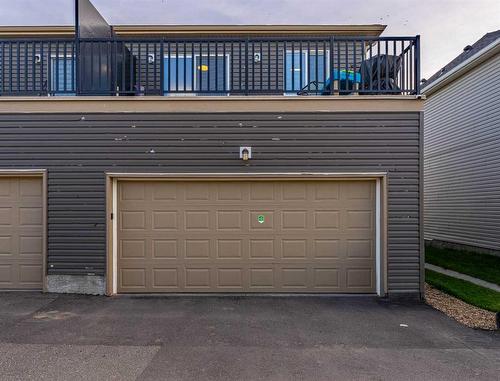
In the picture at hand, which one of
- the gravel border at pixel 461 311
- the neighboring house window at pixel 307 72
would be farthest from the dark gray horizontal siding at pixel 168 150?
the gravel border at pixel 461 311

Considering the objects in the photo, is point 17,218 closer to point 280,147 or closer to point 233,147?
point 233,147

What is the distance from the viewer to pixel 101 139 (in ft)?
19.7

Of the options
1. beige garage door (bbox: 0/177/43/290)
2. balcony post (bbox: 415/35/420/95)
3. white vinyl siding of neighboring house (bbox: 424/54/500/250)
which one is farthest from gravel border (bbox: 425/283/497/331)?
beige garage door (bbox: 0/177/43/290)

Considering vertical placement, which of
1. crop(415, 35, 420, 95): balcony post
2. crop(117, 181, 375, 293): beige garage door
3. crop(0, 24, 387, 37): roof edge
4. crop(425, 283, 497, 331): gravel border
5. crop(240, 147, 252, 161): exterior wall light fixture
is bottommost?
crop(425, 283, 497, 331): gravel border

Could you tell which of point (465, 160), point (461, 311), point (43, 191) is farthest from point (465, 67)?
point (43, 191)

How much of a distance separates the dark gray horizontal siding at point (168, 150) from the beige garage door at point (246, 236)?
369 mm

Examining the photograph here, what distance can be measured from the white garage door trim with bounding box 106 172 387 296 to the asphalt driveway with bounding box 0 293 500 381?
44 cm

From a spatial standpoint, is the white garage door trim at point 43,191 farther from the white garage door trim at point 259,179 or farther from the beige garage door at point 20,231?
the white garage door trim at point 259,179

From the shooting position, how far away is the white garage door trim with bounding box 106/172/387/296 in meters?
5.95

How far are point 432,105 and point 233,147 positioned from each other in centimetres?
1030

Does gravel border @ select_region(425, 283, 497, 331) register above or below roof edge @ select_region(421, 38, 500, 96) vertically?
below

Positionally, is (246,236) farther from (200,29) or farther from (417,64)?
(200,29)

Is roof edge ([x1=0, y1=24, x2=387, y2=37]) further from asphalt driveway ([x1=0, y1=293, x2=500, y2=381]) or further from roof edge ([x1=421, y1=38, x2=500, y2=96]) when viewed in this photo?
asphalt driveway ([x1=0, y1=293, x2=500, y2=381])

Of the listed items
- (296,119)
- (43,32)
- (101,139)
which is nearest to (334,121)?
(296,119)
